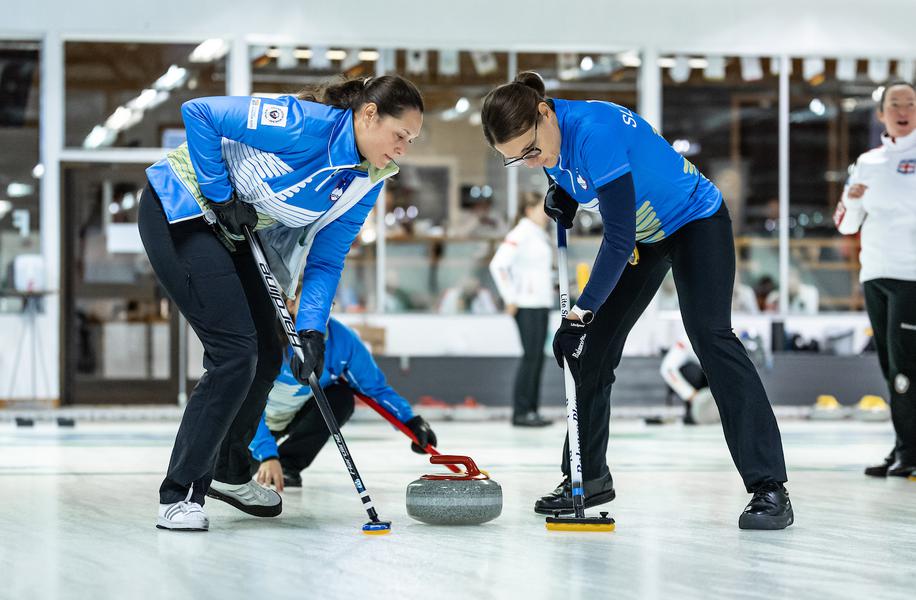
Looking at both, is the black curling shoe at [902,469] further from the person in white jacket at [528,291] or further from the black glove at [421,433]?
the person in white jacket at [528,291]

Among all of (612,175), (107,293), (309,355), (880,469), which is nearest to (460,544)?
(309,355)

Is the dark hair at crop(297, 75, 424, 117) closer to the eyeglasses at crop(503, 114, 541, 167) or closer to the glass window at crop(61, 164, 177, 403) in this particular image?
the eyeglasses at crop(503, 114, 541, 167)

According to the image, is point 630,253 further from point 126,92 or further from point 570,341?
point 126,92

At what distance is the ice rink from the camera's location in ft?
7.61

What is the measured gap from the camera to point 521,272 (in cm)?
764

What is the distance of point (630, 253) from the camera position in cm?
300

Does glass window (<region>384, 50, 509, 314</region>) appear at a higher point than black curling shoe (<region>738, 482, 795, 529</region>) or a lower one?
higher

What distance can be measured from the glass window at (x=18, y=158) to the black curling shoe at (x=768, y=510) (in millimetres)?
7787

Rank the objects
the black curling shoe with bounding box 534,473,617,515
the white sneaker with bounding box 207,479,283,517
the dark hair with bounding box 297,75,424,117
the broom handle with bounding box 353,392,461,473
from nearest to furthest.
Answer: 1. the dark hair with bounding box 297,75,424,117
2. the white sneaker with bounding box 207,479,283,517
3. the black curling shoe with bounding box 534,473,617,515
4. the broom handle with bounding box 353,392,461,473

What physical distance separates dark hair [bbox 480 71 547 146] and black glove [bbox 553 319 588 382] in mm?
488

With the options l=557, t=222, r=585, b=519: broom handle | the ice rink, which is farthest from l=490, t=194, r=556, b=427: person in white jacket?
l=557, t=222, r=585, b=519: broom handle

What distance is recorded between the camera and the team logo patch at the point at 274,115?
2.91 m

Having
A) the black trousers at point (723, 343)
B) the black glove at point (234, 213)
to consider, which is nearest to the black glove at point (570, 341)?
the black trousers at point (723, 343)

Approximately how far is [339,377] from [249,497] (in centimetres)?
81
